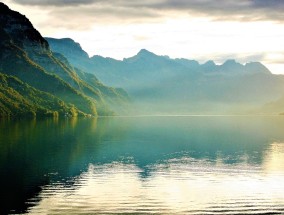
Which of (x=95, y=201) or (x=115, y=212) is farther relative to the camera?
(x=95, y=201)

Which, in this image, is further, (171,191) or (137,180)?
(137,180)

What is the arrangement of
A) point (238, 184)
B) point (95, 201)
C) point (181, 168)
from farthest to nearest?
point (181, 168) < point (238, 184) < point (95, 201)

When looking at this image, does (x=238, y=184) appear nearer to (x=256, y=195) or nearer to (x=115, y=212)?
(x=256, y=195)

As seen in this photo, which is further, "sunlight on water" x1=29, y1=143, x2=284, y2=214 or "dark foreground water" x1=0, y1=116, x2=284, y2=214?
"dark foreground water" x1=0, y1=116, x2=284, y2=214

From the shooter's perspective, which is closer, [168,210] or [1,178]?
[168,210]

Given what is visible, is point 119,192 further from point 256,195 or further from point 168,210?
point 256,195

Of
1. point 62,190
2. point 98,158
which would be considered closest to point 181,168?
point 98,158

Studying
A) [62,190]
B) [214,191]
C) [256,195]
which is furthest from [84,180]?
[256,195]

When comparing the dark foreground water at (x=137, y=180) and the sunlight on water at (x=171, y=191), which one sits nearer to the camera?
the sunlight on water at (x=171, y=191)

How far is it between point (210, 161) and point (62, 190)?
197 ft

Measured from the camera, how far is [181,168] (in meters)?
119

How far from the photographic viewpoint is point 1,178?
96000 millimetres

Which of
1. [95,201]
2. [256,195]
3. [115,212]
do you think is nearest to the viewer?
[115,212]

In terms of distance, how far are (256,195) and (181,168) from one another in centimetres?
3566
